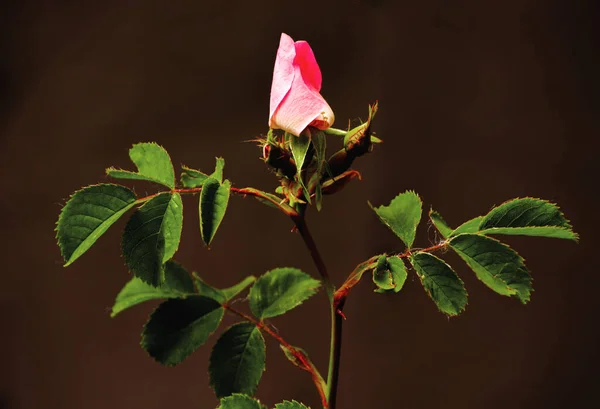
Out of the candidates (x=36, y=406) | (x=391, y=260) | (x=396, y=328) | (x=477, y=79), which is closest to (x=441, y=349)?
(x=396, y=328)

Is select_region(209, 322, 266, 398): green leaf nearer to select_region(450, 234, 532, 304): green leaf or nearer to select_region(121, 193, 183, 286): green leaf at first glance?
select_region(121, 193, 183, 286): green leaf

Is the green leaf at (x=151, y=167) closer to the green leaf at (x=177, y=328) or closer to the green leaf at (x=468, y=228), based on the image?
the green leaf at (x=177, y=328)

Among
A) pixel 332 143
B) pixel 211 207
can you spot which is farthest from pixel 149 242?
pixel 332 143

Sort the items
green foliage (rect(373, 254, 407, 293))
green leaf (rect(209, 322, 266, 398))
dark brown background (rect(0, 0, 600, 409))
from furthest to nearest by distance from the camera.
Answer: dark brown background (rect(0, 0, 600, 409)) < green leaf (rect(209, 322, 266, 398)) < green foliage (rect(373, 254, 407, 293))

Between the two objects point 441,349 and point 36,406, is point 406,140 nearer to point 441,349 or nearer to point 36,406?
point 441,349

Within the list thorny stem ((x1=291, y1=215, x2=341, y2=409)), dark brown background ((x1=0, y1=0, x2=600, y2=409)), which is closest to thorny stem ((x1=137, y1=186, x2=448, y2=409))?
thorny stem ((x1=291, y1=215, x2=341, y2=409))

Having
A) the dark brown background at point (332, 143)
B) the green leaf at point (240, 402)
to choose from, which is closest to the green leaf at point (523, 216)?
the green leaf at point (240, 402)
